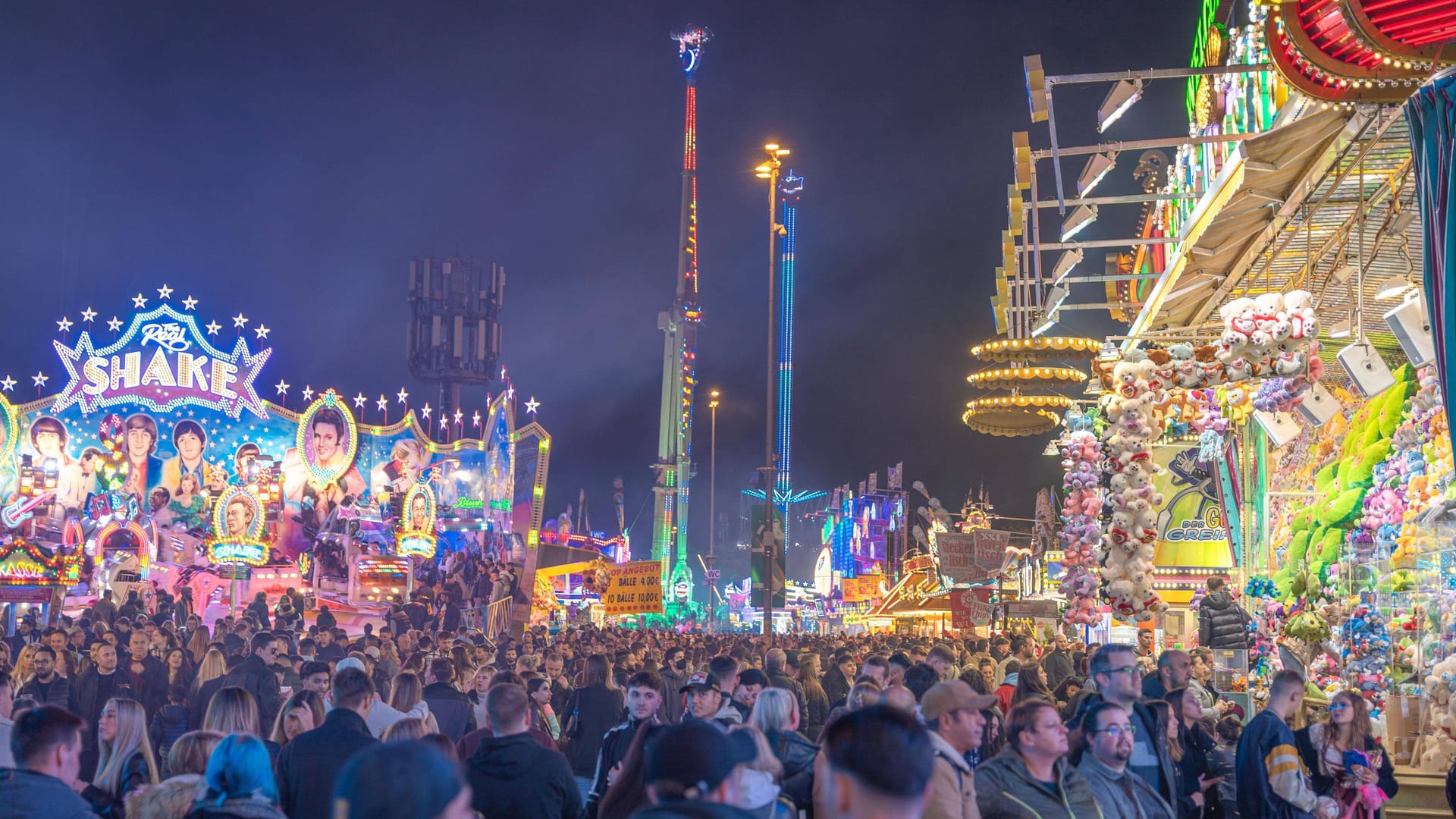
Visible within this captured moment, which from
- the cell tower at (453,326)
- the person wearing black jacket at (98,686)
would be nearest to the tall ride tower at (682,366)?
the cell tower at (453,326)

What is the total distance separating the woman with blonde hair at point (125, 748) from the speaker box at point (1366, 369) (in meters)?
11.3

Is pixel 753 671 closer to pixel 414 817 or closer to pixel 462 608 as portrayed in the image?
pixel 414 817

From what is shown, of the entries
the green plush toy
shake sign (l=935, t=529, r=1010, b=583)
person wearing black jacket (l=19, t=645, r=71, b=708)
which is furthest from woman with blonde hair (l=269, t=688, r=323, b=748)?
shake sign (l=935, t=529, r=1010, b=583)

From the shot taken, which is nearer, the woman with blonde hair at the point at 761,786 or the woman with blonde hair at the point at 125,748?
the woman with blonde hair at the point at 761,786

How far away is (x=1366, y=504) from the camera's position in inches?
→ 591

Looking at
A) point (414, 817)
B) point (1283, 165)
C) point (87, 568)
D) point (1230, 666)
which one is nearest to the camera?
point (414, 817)

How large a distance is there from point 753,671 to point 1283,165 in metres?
6.77

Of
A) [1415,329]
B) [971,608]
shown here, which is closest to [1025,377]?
[1415,329]

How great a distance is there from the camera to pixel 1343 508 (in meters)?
15.9

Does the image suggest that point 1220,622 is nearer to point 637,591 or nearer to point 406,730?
point 406,730

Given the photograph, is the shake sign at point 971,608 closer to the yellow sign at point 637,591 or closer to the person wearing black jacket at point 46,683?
the yellow sign at point 637,591

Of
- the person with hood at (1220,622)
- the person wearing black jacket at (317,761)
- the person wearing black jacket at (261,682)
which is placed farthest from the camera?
the person with hood at (1220,622)

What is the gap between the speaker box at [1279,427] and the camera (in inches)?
658

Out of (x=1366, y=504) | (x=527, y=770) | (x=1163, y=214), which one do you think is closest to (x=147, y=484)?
(x=1163, y=214)
